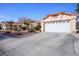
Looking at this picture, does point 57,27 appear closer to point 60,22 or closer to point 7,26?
point 60,22

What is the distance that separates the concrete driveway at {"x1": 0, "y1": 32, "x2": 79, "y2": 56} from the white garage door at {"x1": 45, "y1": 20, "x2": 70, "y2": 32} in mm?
157

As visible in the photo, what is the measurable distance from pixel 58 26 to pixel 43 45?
724 mm

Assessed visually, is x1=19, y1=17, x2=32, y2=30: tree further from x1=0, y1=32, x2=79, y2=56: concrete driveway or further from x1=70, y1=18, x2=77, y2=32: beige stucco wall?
x1=70, y1=18, x2=77, y2=32: beige stucco wall

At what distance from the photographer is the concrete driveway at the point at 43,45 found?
14.4ft

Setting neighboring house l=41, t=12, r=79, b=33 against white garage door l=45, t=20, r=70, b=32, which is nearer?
neighboring house l=41, t=12, r=79, b=33

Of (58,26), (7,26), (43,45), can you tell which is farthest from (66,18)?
(7,26)

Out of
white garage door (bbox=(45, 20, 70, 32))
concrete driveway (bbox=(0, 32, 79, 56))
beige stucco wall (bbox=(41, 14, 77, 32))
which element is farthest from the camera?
white garage door (bbox=(45, 20, 70, 32))

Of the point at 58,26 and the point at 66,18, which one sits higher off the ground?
the point at 66,18

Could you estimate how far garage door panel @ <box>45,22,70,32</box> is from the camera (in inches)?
183

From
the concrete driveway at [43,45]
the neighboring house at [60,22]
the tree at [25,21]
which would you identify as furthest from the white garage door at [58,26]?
the tree at [25,21]

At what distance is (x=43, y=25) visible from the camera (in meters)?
4.74

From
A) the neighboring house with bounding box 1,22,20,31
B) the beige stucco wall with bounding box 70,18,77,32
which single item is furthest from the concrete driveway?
the neighboring house with bounding box 1,22,20,31

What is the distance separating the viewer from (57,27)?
480 cm

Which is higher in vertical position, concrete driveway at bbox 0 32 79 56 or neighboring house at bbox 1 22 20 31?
neighboring house at bbox 1 22 20 31
